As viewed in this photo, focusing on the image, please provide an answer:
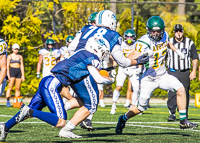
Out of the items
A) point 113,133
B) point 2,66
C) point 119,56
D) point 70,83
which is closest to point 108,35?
point 119,56

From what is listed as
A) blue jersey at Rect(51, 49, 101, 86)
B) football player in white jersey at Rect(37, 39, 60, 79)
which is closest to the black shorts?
football player in white jersey at Rect(37, 39, 60, 79)

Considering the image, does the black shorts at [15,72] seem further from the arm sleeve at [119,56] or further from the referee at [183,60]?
the arm sleeve at [119,56]

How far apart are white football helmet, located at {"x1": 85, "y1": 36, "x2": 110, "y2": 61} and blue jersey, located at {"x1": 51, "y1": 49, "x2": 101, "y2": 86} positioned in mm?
56

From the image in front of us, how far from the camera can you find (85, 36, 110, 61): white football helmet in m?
4.96

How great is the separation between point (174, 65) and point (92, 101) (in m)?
3.54

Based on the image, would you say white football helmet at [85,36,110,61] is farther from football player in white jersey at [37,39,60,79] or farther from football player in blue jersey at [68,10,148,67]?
football player in white jersey at [37,39,60,79]

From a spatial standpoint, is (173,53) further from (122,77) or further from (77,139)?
(77,139)

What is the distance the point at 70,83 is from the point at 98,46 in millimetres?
552

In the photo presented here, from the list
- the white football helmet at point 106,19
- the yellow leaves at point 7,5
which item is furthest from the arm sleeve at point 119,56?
the yellow leaves at point 7,5

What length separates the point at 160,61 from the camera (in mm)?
6453

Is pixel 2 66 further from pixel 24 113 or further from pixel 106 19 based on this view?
pixel 106 19

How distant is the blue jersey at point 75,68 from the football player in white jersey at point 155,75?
1442mm

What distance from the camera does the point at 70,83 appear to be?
5008 millimetres

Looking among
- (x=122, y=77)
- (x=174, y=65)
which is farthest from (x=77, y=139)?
(x=122, y=77)
